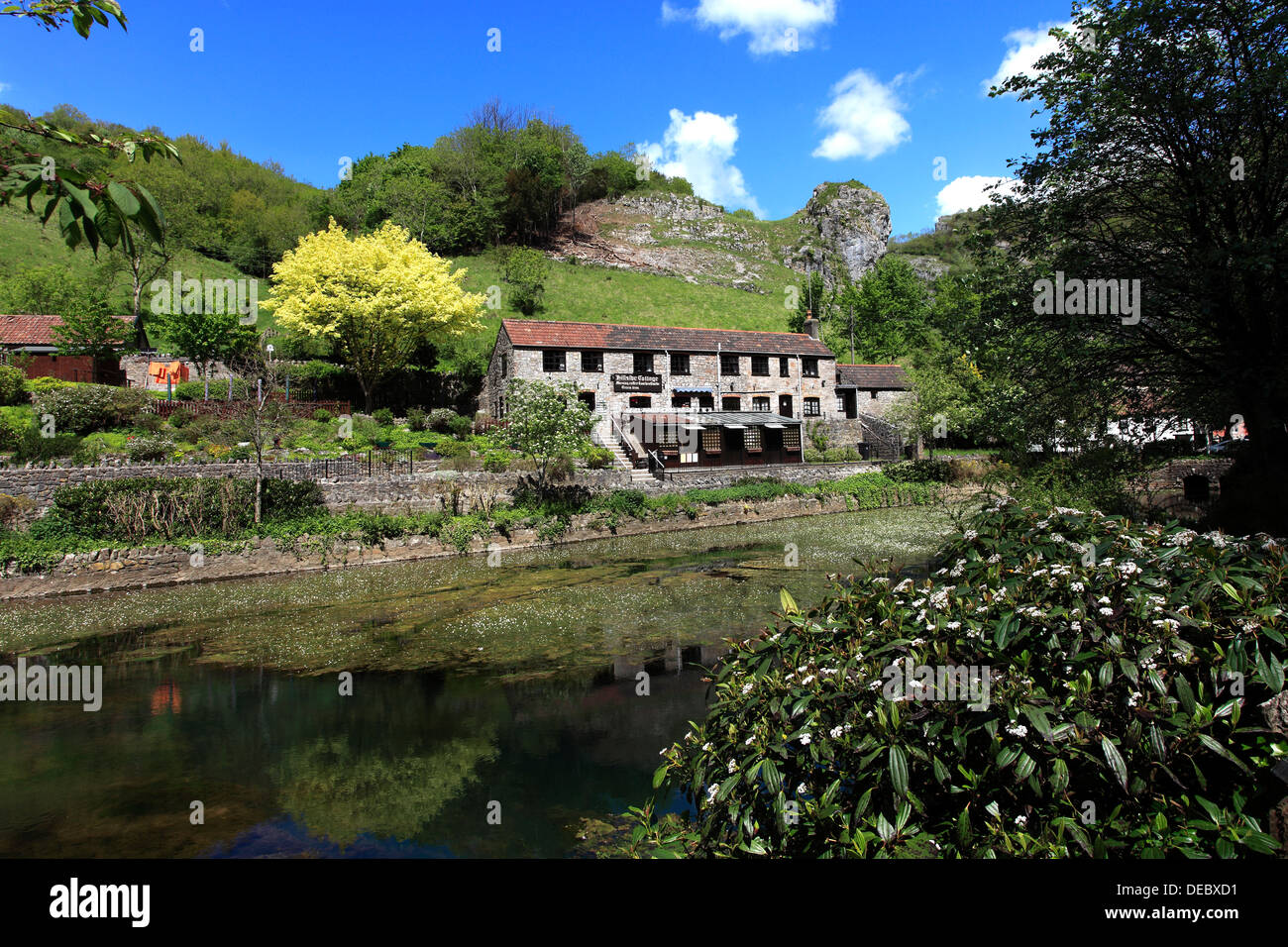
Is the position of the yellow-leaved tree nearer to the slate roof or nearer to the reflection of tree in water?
the slate roof

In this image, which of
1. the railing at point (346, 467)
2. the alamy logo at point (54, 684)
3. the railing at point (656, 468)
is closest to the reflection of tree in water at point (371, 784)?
the alamy logo at point (54, 684)

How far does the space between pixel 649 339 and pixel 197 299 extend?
26704 mm

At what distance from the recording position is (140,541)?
20703 millimetres

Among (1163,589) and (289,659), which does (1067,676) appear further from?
(289,659)

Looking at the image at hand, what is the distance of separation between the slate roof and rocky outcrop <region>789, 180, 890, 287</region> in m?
56.9

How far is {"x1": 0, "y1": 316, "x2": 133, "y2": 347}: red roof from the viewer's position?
3328 cm

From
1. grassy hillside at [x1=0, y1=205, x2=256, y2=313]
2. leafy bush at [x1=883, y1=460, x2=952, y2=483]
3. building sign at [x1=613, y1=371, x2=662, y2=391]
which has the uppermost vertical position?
grassy hillside at [x1=0, y1=205, x2=256, y2=313]

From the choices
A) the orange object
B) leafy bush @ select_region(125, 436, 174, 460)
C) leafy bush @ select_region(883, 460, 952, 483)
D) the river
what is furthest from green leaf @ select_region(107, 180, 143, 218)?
the orange object

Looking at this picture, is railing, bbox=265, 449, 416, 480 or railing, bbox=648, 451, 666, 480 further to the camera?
railing, bbox=648, 451, 666, 480

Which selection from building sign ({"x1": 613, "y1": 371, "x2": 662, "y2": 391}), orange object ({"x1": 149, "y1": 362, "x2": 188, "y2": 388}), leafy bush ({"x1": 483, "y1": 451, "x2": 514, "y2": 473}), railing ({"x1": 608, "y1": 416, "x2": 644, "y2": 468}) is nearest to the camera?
leafy bush ({"x1": 483, "y1": 451, "x2": 514, "y2": 473})

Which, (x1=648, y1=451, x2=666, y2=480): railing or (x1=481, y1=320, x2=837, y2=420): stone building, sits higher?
(x1=481, y1=320, x2=837, y2=420): stone building
